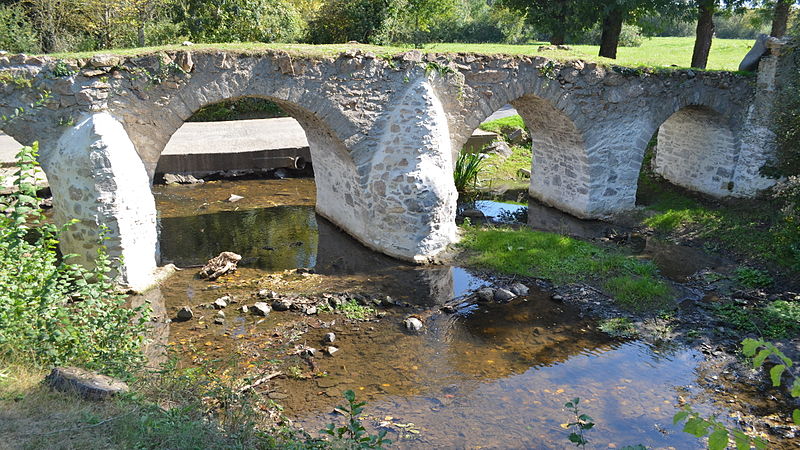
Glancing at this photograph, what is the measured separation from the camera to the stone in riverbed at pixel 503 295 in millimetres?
8703

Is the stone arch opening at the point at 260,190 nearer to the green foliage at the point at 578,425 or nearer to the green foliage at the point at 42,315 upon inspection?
the green foliage at the point at 42,315

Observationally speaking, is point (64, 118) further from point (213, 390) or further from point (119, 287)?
point (213, 390)

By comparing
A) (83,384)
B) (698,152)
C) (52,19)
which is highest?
(52,19)

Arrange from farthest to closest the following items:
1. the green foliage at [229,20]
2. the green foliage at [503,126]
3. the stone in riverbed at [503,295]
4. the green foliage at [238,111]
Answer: the green foliage at [238,111] → the green foliage at [503,126] → the green foliage at [229,20] → the stone in riverbed at [503,295]

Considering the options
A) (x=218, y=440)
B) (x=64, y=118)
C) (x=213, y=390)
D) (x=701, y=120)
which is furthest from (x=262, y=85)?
(x=701, y=120)

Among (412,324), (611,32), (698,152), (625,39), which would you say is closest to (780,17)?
(611,32)

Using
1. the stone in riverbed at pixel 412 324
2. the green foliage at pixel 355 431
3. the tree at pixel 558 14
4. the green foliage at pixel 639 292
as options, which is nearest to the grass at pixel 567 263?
the green foliage at pixel 639 292

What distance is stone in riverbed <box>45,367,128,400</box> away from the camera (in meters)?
4.48

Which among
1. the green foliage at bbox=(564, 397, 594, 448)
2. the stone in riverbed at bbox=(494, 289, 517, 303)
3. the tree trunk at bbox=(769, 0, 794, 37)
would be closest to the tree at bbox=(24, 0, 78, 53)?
the stone in riverbed at bbox=(494, 289, 517, 303)

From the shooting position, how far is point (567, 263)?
968cm

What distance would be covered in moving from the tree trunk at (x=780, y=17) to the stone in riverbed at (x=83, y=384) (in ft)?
47.5

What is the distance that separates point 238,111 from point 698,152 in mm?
12639

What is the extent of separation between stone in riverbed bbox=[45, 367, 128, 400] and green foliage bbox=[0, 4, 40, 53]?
1331 cm

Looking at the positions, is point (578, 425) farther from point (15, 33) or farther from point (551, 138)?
point (15, 33)
